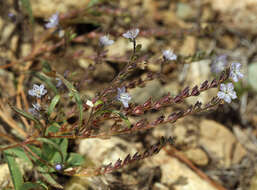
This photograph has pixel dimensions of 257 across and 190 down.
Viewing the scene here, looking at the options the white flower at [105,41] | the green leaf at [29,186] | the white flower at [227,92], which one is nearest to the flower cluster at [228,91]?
the white flower at [227,92]

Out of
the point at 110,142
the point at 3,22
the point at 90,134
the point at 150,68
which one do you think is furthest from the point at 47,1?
the point at 90,134

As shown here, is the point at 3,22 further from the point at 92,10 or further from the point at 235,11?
the point at 235,11

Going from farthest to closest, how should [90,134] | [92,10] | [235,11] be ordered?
[235,11], [92,10], [90,134]

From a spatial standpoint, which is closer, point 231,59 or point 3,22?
point 3,22

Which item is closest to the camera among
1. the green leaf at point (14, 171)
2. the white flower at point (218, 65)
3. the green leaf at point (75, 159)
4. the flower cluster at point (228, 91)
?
the flower cluster at point (228, 91)

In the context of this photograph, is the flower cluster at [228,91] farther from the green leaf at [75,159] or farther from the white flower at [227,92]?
the green leaf at [75,159]

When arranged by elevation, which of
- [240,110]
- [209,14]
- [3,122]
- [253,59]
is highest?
[209,14]

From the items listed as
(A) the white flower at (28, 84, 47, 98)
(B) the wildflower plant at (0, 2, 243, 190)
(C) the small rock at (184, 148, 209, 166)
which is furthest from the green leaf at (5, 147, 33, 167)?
(C) the small rock at (184, 148, 209, 166)

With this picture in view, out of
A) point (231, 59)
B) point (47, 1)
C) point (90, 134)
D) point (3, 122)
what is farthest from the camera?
point (231, 59)
